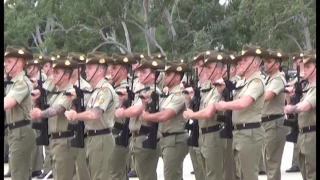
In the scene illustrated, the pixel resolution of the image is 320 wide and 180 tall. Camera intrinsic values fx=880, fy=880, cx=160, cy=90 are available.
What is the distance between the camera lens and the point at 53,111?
30.7ft

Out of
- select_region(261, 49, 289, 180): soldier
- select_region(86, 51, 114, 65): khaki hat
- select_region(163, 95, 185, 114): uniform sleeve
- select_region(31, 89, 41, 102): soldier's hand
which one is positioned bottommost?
select_region(261, 49, 289, 180): soldier

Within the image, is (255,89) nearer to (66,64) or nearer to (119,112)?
(119,112)

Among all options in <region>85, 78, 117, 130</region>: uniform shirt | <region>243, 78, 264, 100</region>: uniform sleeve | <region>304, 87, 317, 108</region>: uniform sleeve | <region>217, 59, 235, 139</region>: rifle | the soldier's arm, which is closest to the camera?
<region>304, 87, 317, 108</region>: uniform sleeve

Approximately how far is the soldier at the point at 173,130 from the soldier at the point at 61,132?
0.87m

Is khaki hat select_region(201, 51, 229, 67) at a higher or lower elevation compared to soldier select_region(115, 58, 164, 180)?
higher

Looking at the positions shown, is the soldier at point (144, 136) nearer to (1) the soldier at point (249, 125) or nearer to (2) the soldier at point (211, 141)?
(2) the soldier at point (211, 141)

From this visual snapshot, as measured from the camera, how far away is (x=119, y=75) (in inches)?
404

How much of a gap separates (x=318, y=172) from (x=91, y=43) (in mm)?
18357

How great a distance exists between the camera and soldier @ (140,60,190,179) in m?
9.83

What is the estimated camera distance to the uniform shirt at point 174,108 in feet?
32.0

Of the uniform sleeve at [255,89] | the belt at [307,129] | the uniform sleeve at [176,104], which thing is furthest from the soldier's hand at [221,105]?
the uniform sleeve at [176,104]

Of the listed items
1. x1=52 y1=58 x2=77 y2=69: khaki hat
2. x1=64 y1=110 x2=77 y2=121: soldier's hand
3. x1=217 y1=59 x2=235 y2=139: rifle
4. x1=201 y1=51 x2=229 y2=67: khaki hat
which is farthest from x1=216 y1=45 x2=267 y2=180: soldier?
Result: x1=52 y1=58 x2=77 y2=69: khaki hat

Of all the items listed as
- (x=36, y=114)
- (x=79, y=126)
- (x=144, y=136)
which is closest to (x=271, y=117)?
(x=144, y=136)

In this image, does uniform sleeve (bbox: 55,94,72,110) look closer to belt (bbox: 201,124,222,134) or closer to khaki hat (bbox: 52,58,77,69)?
khaki hat (bbox: 52,58,77,69)
